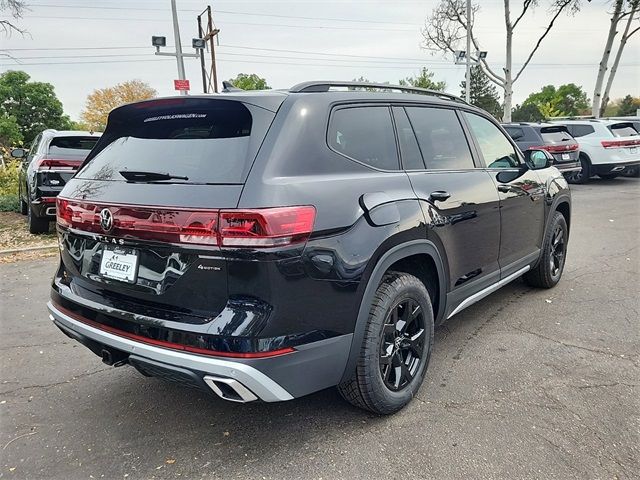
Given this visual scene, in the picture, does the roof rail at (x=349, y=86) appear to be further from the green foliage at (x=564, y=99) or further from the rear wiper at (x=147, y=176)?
the green foliage at (x=564, y=99)

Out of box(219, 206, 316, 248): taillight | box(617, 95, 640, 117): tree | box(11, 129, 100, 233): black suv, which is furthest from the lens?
box(617, 95, 640, 117): tree

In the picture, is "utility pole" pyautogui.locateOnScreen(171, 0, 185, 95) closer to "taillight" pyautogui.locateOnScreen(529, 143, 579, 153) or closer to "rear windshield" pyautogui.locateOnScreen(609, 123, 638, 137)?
"taillight" pyautogui.locateOnScreen(529, 143, 579, 153)

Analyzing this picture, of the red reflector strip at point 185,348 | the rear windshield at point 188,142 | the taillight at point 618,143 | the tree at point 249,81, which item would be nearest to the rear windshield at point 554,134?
the taillight at point 618,143

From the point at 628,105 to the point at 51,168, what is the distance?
6419 cm

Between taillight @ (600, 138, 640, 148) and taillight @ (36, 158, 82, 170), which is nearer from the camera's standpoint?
taillight @ (36, 158, 82, 170)

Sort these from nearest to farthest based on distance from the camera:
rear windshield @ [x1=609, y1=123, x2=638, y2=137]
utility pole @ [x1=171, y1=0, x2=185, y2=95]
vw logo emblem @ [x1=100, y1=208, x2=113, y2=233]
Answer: vw logo emblem @ [x1=100, y1=208, x2=113, y2=233] < rear windshield @ [x1=609, y1=123, x2=638, y2=137] < utility pole @ [x1=171, y1=0, x2=185, y2=95]

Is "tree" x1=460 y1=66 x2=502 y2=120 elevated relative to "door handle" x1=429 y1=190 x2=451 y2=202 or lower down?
elevated

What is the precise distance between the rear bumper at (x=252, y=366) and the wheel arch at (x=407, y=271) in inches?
3.0

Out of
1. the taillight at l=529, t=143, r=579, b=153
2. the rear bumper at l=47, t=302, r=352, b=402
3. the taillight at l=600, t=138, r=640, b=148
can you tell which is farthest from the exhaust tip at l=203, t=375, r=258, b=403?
the taillight at l=600, t=138, r=640, b=148

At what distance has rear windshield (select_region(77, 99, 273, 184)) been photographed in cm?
222

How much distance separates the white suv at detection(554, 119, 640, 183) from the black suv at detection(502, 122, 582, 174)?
0.75 m

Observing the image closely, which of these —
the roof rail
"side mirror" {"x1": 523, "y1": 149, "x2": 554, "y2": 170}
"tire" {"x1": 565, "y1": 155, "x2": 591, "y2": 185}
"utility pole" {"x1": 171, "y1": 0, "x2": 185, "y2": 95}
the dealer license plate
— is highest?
"utility pole" {"x1": 171, "y1": 0, "x2": 185, "y2": 95}

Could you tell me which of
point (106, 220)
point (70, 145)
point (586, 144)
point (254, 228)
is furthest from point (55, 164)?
point (586, 144)

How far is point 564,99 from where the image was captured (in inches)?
2650
